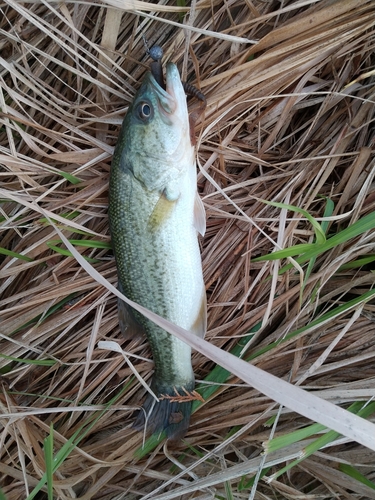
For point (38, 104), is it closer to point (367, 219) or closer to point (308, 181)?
point (308, 181)

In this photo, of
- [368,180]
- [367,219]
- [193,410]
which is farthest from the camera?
[193,410]

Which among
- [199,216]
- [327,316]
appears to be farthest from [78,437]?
[327,316]

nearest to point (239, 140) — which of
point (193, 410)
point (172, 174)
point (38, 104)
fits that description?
point (172, 174)

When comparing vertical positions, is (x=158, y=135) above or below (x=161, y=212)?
above

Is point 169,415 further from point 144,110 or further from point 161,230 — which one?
point 144,110

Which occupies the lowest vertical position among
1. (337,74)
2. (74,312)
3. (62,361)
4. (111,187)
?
(62,361)

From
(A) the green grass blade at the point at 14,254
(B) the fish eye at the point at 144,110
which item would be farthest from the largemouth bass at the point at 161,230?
(A) the green grass blade at the point at 14,254

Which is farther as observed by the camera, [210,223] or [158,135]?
[210,223]

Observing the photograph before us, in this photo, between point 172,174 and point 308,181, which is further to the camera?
point 308,181
